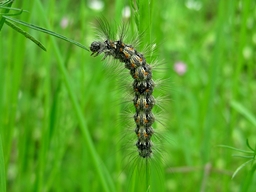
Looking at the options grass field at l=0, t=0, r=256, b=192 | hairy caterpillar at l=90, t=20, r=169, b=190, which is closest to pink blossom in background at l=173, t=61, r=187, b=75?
grass field at l=0, t=0, r=256, b=192

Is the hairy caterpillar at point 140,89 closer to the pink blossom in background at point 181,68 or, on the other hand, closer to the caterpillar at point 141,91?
the caterpillar at point 141,91

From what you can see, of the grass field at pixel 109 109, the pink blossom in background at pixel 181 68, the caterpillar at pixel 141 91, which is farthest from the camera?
the pink blossom in background at pixel 181 68

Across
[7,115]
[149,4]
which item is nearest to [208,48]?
[7,115]

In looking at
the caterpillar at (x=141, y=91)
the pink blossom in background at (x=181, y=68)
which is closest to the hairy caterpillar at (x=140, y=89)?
the caterpillar at (x=141, y=91)

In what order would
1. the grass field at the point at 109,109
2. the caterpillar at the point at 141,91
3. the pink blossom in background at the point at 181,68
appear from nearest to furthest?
the caterpillar at the point at 141,91
the grass field at the point at 109,109
the pink blossom in background at the point at 181,68

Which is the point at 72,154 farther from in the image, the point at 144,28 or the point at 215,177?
the point at 144,28

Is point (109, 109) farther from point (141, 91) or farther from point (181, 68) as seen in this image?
point (141, 91)

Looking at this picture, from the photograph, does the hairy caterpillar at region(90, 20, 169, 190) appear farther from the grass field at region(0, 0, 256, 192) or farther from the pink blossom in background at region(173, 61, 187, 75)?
the pink blossom in background at region(173, 61, 187, 75)
